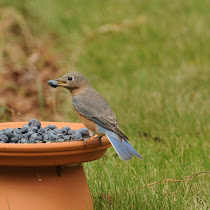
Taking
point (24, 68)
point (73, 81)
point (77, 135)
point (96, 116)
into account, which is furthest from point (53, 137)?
point (24, 68)

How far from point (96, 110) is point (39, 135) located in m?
0.41

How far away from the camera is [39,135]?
9.21 feet

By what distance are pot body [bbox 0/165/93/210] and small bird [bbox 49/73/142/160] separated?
35 centimetres

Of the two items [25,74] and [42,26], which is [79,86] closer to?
[25,74]

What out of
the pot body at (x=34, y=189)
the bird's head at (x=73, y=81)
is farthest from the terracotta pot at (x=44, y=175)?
the bird's head at (x=73, y=81)

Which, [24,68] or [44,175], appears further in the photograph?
[24,68]

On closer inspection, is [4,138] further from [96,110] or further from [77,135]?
[96,110]

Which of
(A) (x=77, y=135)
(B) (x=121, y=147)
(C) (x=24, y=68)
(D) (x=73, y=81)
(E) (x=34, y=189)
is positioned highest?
(D) (x=73, y=81)

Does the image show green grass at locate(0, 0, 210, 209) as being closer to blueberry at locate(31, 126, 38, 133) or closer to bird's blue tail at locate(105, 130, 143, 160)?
bird's blue tail at locate(105, 130, 143, 160)

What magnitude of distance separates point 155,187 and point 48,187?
821mm

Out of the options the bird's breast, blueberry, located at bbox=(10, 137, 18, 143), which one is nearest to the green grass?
the bird's breast

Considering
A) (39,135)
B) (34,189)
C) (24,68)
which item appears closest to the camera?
(34,189)

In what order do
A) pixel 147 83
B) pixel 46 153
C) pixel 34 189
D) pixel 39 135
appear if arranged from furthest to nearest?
1. pixel 147 83
2. pixel 39 135
3. pixel 34 189
4. pixel 46 153

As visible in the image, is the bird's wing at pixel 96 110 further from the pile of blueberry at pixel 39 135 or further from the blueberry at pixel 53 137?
the blueberry at pixel 53 137
